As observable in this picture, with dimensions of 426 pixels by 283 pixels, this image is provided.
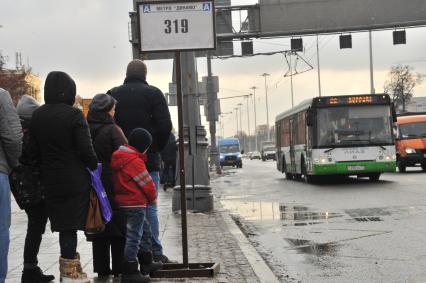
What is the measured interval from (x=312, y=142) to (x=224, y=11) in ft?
23.1

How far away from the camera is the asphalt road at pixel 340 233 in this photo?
289 inches

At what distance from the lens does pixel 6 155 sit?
5.37 m

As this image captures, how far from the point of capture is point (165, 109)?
6789 millimetres

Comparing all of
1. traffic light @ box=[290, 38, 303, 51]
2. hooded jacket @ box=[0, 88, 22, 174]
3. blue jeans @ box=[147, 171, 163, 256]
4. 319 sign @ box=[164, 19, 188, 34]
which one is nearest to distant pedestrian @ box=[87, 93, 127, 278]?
blue jeans @ box=[147, 171, 163, 256]

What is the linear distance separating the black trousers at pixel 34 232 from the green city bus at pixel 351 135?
15.5 metres

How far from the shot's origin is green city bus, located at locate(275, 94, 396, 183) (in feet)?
69.1

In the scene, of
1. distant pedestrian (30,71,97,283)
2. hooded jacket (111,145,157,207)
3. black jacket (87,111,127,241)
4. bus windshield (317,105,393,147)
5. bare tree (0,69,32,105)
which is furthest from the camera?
bare tree (0,69,32,105)

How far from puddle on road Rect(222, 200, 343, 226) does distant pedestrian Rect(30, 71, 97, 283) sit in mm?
6541

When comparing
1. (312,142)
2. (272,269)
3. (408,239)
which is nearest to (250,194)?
(312,142)

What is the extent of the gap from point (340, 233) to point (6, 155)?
20.4ft

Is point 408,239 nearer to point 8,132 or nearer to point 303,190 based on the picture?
point 8,132

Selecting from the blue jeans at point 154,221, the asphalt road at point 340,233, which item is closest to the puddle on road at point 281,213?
the asphalt road at point 340,233

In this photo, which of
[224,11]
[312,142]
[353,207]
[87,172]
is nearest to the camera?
[87,172]

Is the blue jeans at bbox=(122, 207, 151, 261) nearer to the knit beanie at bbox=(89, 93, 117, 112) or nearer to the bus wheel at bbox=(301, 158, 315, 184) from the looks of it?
the knit beanie at bbox=(89, 93, 117, 112)
